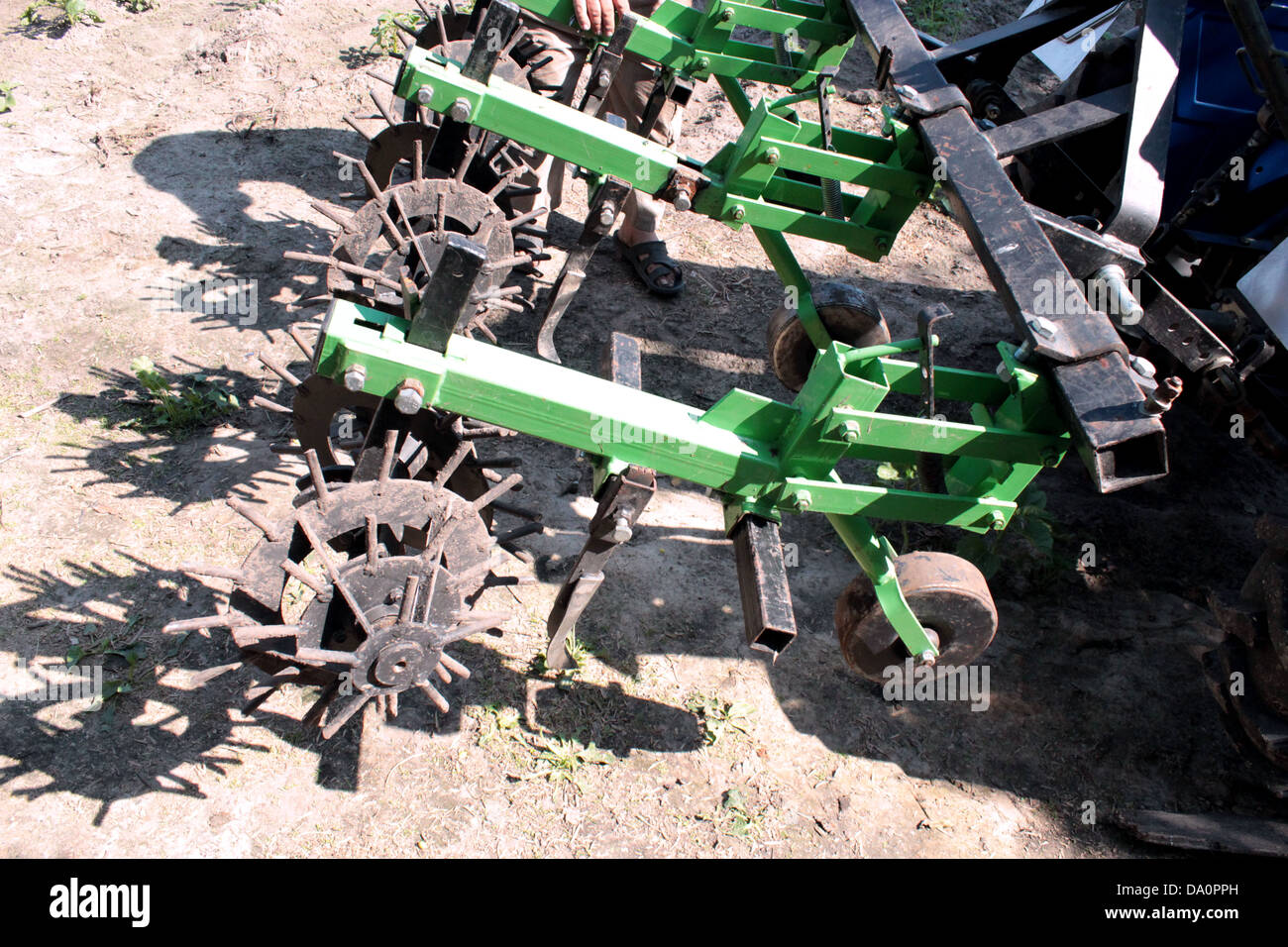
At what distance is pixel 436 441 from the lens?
2.74 m

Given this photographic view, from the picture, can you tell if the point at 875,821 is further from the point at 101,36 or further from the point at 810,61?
the point at 101,36

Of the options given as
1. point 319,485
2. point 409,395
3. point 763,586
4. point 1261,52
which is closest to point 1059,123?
point 1261,52

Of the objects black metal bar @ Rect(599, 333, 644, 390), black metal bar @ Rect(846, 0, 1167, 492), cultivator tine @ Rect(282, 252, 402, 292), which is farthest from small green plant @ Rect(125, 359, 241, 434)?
black metal bar @ Rect(846, 0, 1167, 492)

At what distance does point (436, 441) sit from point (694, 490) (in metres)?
1.52

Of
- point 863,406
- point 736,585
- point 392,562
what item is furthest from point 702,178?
point 392,562

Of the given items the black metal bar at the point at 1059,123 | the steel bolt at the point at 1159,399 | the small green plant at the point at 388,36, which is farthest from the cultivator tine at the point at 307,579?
the small green plant at the point at 388,36

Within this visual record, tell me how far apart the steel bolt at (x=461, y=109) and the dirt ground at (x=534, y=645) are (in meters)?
1.35

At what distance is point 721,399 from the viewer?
9.07 ft

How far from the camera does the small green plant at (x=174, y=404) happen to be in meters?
3.62

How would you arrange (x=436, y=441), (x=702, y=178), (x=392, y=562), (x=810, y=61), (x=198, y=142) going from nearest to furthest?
(x=392, y=562)
(x=436, y=441)
(x=702, y=178)
(x=810, y=61)
(x=198, y=142)

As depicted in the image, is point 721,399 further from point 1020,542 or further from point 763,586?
point 1020,542

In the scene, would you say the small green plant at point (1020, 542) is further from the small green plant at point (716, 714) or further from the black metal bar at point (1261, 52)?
the black metal bar at point (1261, 52)

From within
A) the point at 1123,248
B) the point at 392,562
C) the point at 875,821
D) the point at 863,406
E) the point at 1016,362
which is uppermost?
the point at 1123,248

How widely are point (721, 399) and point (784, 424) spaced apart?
0.22 metres
